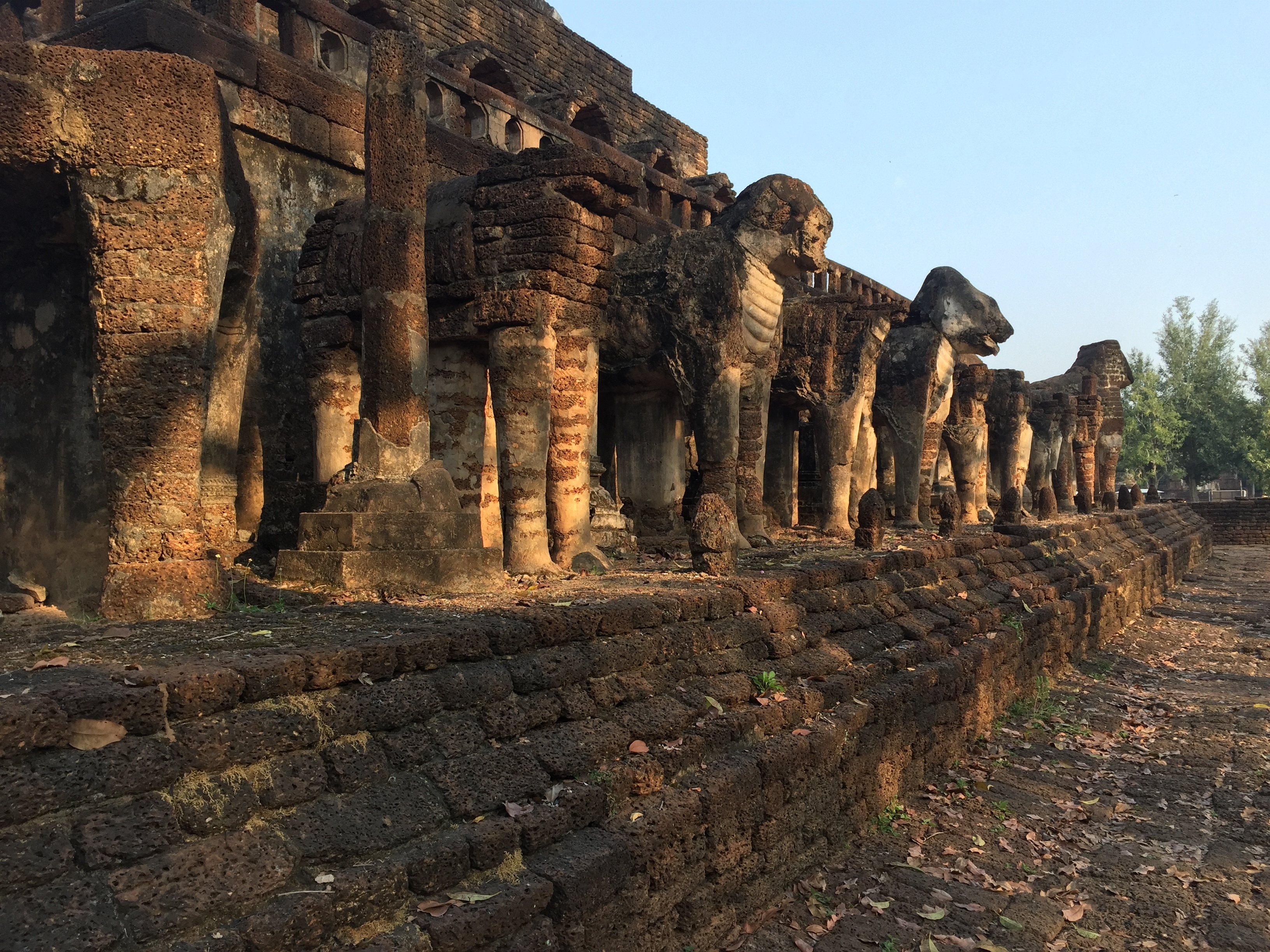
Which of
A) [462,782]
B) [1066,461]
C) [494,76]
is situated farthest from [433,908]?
[1066,461]

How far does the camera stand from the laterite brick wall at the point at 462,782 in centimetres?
271

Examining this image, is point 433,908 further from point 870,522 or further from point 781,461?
point 781,461

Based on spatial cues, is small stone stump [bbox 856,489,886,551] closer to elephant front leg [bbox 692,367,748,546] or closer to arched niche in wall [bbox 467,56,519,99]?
elephant front leg [bbox 692,367,748,546]

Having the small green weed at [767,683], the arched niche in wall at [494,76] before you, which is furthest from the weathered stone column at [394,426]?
the arched niche in wall at [494,76]

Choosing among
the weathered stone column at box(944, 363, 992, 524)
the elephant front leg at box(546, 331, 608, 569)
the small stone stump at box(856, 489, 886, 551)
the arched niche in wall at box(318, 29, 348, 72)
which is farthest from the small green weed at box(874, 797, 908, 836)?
the weathered stone column at box(944, 363, 992, 524)

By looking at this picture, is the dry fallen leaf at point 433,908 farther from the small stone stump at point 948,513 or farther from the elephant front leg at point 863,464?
the elephant front leg at point 863,464

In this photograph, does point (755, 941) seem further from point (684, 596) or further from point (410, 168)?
point (410, 168)

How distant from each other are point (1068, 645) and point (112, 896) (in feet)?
36.9

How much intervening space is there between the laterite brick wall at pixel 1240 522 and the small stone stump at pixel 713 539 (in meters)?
33.5

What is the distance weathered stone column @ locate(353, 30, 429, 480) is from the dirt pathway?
3.52m

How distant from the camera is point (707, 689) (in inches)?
204

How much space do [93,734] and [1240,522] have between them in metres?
40.2

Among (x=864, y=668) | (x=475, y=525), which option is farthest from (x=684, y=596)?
(x=864, y=668)

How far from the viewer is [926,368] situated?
13234mm
